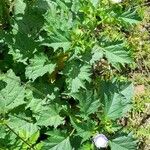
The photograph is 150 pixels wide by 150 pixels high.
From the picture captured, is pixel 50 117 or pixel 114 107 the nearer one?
pixel 114 107

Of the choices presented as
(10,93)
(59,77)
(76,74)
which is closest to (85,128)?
(76,74)

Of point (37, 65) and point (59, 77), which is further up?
point (37, 65)

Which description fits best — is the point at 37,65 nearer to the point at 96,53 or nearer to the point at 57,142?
the point at 96,53

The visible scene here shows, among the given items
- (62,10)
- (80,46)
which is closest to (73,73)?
(80,46)

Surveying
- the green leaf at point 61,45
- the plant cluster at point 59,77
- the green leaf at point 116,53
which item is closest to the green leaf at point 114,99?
the plant cluster at point 59,77

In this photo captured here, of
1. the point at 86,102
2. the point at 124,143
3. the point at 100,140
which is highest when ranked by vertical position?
the point at 86,102

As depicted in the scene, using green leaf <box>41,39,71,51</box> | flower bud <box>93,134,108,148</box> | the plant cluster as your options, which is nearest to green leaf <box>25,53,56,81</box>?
the plant cluster

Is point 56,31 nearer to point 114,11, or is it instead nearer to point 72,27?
point 72,27

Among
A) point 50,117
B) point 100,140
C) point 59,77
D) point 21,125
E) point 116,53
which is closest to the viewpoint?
point 100,140
